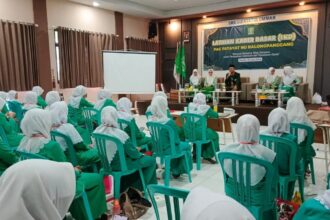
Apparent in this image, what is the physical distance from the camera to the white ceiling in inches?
305

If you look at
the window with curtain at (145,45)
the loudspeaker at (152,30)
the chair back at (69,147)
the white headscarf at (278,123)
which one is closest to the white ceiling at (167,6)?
the loudspeaker at (152,30)

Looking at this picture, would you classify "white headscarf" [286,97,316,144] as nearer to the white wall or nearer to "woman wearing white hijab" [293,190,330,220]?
"woman wearing white hijab" [293,190,330,220]

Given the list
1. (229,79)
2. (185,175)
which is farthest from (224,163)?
(229,79)

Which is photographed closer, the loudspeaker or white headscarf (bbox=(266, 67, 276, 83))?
white headscarf (bbox=(266, 67, 276, 83))

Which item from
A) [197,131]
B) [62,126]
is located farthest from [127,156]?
[197,131]

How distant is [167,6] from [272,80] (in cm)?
404

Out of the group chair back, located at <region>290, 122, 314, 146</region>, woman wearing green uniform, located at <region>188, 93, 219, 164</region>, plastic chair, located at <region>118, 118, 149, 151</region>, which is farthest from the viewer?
woman wearing green uniform, located at <region>188, 93, 219, 164</region>

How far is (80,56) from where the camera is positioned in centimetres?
734

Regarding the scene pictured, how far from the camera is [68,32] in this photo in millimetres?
7047

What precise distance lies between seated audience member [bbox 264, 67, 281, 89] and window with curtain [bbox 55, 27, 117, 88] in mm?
4617

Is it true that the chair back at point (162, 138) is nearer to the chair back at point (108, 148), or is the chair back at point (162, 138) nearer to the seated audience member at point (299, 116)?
the chair back at point (108, 148)

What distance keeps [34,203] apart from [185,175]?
2.61 metres

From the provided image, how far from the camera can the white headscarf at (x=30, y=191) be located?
963 millimetres

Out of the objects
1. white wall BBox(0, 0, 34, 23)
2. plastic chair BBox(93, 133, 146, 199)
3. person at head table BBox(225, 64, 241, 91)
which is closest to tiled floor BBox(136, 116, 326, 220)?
plastic chair BBox(93, 133, 146, 199)
